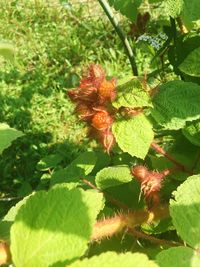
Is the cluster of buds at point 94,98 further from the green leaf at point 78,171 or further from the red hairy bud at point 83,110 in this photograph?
the green leaf at point 78,171

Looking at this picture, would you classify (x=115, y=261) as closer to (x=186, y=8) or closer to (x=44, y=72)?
(x=186, y=8)

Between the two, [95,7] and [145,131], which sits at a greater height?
[145,131]

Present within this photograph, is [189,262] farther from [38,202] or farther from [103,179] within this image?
[103,179]

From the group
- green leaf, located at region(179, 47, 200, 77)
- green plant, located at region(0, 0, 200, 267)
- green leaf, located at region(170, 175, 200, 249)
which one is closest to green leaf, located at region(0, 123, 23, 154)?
green plant, located at region(0, 0, 200, 267)

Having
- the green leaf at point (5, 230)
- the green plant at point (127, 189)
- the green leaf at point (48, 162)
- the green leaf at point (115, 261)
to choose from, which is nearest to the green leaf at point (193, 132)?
the green plant at point (127, 189)

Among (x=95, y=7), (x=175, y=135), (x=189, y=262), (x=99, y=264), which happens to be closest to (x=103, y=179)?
(x=175, y=135)
